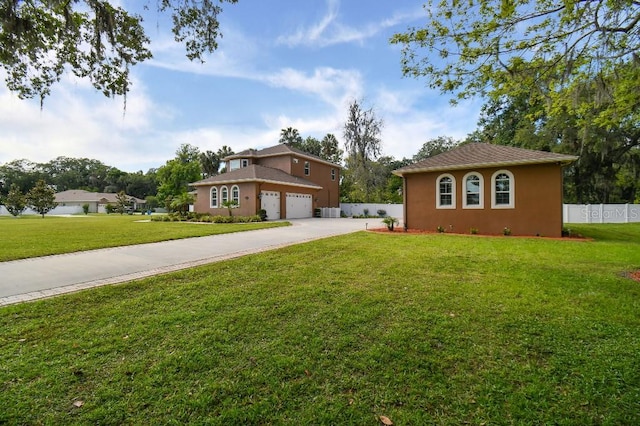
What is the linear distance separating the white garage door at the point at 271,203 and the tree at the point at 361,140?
13395mm

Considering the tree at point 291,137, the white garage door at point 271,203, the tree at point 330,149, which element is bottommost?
the white garage door at point 271,203

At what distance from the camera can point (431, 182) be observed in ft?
46.2

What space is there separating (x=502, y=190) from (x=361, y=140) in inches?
853

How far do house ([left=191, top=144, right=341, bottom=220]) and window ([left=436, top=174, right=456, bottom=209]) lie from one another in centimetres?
1174

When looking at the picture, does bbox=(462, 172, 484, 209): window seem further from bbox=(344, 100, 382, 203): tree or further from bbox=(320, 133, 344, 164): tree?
bbox=(320, 133, 344, 164): tree

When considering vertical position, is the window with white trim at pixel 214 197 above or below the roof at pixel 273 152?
below

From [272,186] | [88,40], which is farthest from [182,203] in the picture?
[88,40]

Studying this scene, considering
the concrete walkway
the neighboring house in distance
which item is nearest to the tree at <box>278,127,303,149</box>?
the neighboring house in distance

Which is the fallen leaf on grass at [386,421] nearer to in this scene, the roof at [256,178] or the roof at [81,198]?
the roof at [256,178]

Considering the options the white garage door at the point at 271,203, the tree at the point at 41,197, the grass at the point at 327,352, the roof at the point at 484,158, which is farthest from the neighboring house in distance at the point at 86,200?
the grass at the point at 327,352

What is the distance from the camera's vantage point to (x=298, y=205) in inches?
992

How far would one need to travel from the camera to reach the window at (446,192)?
13.6 m

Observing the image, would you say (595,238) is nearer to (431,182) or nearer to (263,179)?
(431,182)

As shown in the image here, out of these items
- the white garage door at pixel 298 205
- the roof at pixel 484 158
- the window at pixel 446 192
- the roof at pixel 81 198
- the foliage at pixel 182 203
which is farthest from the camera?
the roof at pixel 81 198
